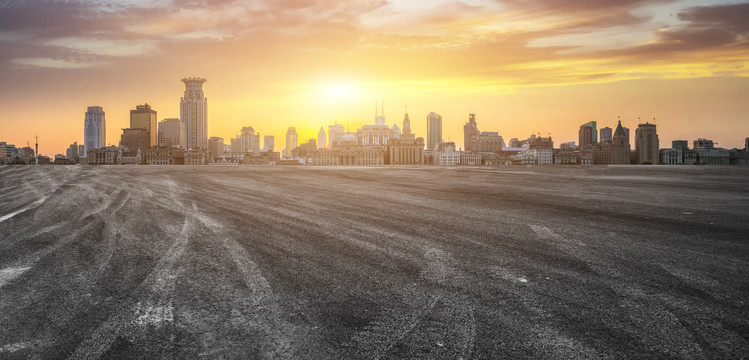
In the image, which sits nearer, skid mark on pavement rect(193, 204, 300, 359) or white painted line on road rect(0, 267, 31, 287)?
skid mark on pavement rect(193, 204, 300, 359)

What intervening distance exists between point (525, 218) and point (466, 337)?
816cm

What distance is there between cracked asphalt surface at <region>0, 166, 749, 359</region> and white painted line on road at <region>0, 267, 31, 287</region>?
0.10 feet

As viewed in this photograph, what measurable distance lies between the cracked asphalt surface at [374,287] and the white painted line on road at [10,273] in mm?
31

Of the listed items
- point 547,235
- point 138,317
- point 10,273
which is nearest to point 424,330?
point 138,317

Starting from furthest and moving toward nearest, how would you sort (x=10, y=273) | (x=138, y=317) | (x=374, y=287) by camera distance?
(x=10, y=273), (x=374, y=287), (x=138, y=317)

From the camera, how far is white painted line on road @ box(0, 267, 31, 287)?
20.2ft

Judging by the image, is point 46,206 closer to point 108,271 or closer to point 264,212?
point 264,212

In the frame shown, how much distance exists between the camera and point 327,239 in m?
8.82

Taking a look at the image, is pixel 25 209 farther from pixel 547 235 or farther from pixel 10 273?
pixel 547 235

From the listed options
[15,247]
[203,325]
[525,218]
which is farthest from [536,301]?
[15,247]

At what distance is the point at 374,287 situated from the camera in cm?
568

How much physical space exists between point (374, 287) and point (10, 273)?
550 centimetres

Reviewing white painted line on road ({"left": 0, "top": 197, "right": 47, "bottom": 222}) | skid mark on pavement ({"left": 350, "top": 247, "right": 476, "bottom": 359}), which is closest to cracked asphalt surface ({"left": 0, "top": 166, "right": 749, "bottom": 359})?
skid mark on pavement ({"left": 350, "top": 247, "right": 476, "bottom": 359})

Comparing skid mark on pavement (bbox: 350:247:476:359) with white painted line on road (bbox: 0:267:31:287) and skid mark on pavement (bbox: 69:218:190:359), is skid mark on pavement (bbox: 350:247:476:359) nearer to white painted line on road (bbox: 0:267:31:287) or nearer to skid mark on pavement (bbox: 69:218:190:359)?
skid mark on pavement (bbox: 69:218:190:359)
